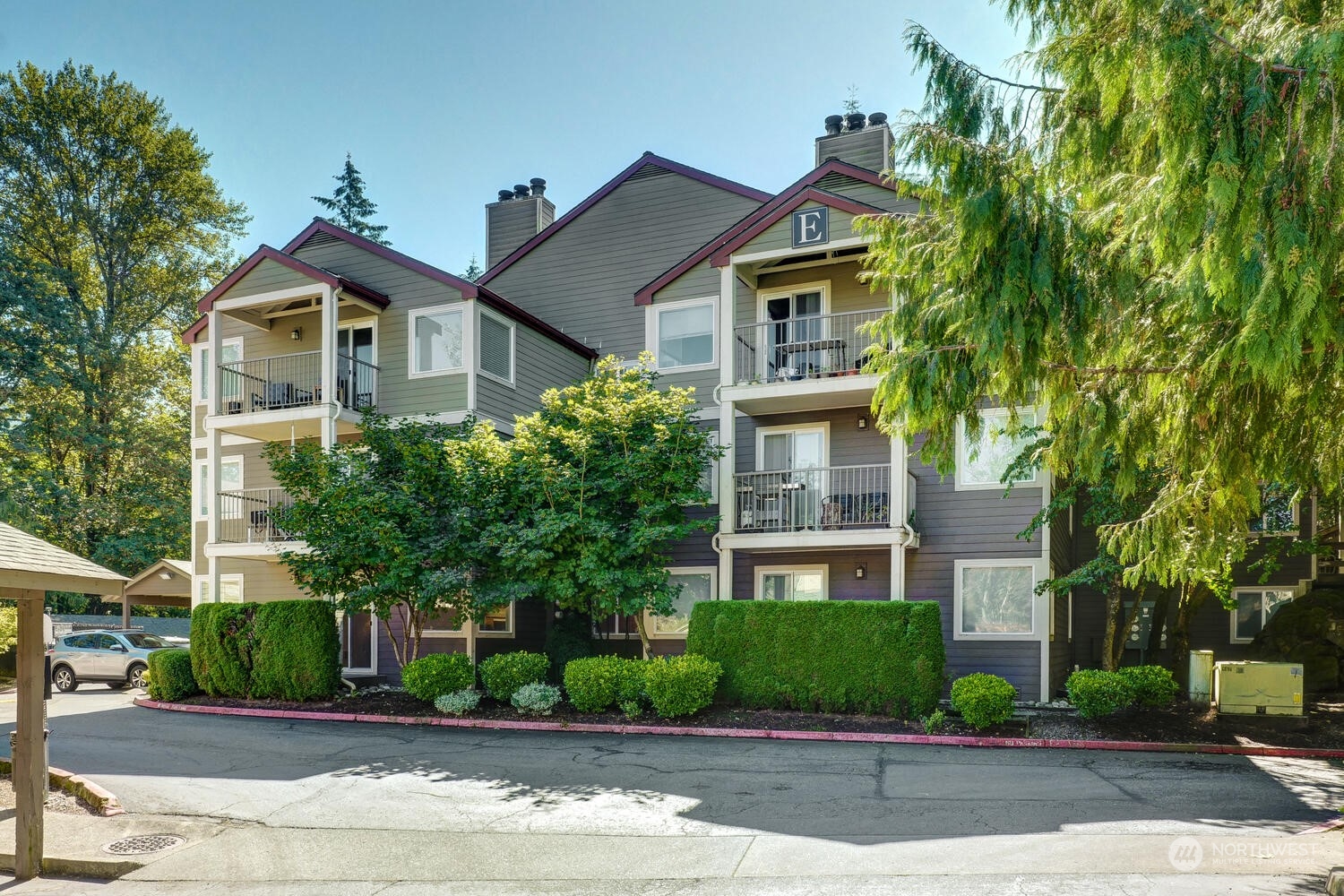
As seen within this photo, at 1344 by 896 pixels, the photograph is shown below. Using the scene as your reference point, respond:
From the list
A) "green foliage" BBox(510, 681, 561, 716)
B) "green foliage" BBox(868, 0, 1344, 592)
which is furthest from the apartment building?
"green foliage" BBox(868, 0, 1344, 592)

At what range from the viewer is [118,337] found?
35.4 meters

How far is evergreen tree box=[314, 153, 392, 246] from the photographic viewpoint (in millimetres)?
42688

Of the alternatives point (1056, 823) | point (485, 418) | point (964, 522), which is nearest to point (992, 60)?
point (1056, 823)

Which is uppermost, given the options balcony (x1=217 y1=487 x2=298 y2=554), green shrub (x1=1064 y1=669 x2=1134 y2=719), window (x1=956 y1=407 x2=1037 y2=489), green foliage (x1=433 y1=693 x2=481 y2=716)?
window (x1=956 y1=407 x2=1037 y2=489)

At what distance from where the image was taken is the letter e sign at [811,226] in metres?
17.6

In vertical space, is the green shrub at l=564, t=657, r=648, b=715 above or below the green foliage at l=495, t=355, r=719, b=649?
below

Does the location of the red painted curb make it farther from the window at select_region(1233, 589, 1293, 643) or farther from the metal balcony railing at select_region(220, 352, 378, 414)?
the window at select_region(1233, 589, 1293, 643)

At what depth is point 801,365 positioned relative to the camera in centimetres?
1872

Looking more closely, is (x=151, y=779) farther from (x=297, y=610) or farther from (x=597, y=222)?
(x=597, y=222)

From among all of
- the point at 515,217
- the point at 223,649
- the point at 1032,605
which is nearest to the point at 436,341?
the point at 223,649

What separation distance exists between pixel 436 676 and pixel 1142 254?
12.4 metres

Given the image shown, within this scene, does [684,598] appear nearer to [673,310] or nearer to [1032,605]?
[673,310]

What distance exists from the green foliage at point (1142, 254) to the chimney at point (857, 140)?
1332 centimetres

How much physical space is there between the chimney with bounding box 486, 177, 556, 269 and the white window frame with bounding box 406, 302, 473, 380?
247 inches
